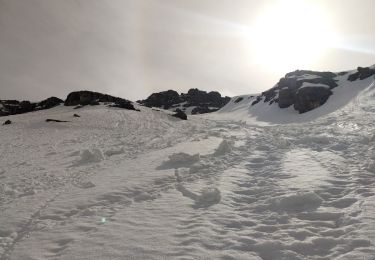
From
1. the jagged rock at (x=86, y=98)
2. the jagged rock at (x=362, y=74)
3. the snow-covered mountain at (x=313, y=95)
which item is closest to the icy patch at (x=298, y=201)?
the snow-covered mountain at (x=313, y=95)

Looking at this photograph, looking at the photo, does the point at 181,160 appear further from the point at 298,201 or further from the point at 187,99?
the point at 187,99

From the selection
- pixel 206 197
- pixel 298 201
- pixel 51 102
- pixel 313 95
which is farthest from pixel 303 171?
pixel 51 102

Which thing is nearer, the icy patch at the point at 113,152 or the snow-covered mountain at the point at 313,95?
the icy patch at the point at 113,152

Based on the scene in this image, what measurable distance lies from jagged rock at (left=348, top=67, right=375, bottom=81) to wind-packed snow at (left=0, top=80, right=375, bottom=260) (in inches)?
1287

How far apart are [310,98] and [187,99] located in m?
77.8

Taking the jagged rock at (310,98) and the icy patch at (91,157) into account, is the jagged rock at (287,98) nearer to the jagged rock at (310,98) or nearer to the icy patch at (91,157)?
the jagged rock at (310,98)

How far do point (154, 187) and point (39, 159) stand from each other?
31.7 ft

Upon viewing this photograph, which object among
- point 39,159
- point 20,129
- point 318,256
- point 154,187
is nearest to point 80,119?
point 20,129

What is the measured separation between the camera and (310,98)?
49000 millimetres

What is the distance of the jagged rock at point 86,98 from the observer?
55562 millimetres

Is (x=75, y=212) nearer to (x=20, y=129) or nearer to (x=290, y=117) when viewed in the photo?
(x=20, y=129)

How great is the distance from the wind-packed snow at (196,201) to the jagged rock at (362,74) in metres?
32.7

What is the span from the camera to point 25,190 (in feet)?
44.5

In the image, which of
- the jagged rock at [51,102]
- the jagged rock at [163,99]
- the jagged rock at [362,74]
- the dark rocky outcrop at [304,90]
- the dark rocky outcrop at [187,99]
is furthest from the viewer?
the jagged rock at [163,99]
